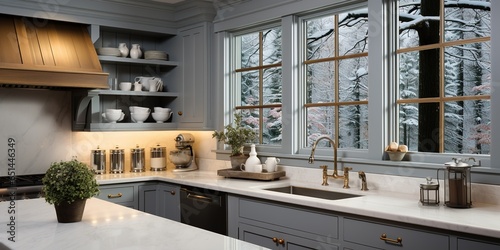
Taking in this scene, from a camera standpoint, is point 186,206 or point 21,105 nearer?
point 186,206

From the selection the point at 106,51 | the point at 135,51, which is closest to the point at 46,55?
the point at 106,51

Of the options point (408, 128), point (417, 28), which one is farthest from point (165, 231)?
point (417, 28)

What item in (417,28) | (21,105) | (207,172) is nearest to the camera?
(417,28)

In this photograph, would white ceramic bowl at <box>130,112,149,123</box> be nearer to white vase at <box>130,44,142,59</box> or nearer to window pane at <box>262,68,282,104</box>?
white vase at <box>130,44,142,59</box>

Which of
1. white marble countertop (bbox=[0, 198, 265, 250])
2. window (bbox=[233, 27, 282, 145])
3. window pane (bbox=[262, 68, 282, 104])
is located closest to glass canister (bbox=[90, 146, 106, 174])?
window (bbox=[233, 27, 282, 145])

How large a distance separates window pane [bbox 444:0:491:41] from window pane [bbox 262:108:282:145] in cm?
168

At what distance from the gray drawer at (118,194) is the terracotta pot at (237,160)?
985 mm

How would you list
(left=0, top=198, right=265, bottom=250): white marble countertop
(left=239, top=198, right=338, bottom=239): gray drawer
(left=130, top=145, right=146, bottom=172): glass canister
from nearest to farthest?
(left=0, top=198, right=265, bottom=250): white marble countertop
(left=239, top=198, right=338, bottom=239): gray drawer
(left=130, top=145, right=146, bottom=172): glass canister

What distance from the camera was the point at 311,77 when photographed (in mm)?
4273

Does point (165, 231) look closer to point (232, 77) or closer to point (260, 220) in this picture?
point (260, 220)

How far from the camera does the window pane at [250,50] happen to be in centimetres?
482

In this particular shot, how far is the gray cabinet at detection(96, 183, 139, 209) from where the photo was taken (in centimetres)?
450

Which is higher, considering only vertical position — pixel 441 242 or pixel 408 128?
pixel 408 128

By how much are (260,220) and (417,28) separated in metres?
1.76
